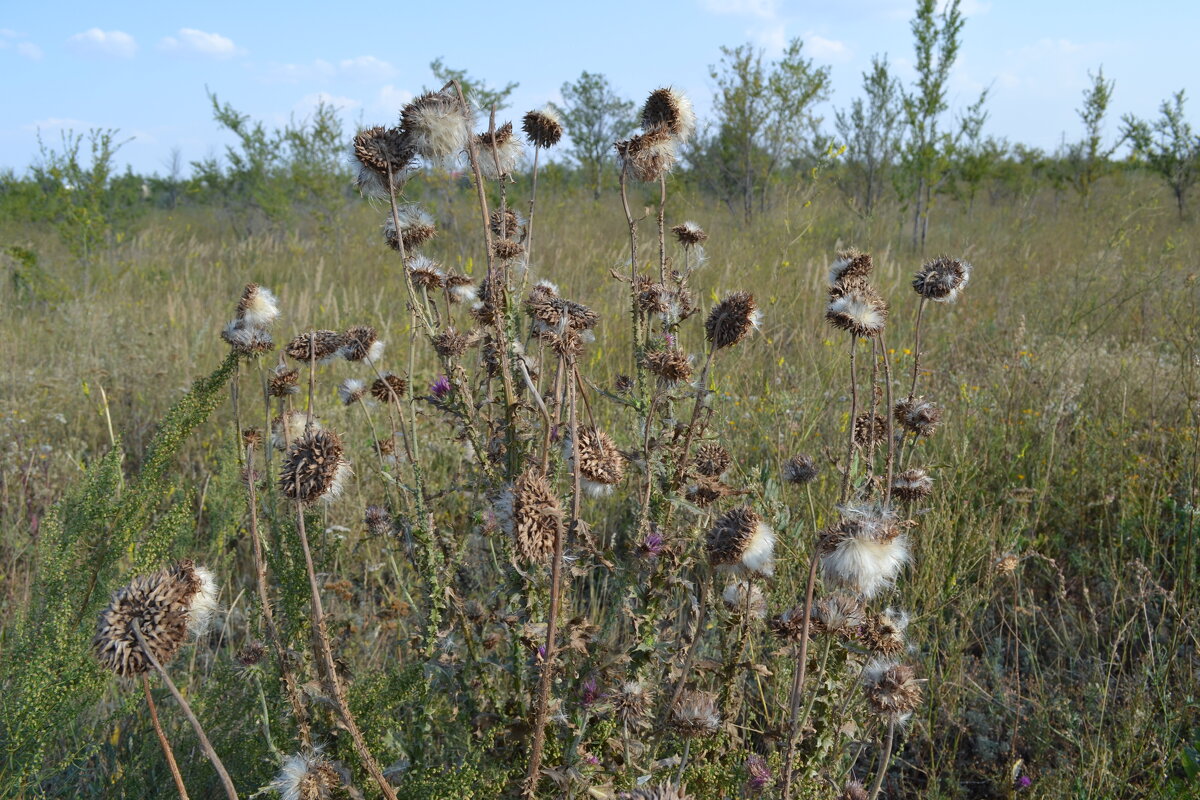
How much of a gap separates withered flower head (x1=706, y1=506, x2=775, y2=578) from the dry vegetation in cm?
7

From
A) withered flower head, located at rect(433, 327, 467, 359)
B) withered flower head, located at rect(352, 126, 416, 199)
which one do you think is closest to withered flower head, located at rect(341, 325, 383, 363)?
withered flower head, located at rect(433, 327, 467, 359)

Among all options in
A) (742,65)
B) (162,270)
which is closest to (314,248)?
(162,270)

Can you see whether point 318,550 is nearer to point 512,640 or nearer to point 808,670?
point 512,640

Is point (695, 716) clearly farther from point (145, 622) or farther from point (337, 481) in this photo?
point (145, 622)

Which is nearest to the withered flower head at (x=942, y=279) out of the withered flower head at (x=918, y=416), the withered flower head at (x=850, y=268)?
the withered flower head at (x=850, y=268)

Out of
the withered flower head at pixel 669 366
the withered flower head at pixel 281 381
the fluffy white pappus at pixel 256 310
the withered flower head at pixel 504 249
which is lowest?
the withered flower head at pixel 281 381

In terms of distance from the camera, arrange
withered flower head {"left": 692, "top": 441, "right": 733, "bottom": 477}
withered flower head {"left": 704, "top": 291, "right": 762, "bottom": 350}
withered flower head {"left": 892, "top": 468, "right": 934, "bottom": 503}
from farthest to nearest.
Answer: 1. withered flower head {"left": 692, "top": 441, "right": 733, "bottom": 477}
2. withered flower head {"left": 892, "top": 468, "right": 934, "bottom": 503}
3. withered flower head {"left": 704, "top": 291, "right": 762, "bottom": 350}

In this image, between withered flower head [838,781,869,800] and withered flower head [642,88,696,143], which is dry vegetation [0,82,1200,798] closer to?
withered flower head [838,781,869,800]

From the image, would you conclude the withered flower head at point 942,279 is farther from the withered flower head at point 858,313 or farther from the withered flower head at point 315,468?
the withered flower head at point 315,468

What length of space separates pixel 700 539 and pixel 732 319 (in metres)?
0.59

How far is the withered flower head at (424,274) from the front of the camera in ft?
6.27

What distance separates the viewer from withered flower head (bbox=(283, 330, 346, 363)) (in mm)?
1647

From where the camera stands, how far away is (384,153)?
1.58m

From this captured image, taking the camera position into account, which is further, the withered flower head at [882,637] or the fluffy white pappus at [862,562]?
the withered flower head at [882,637]
